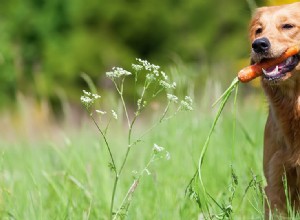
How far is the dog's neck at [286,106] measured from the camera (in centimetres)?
463

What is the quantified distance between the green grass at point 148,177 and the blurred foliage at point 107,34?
16730 millimetres

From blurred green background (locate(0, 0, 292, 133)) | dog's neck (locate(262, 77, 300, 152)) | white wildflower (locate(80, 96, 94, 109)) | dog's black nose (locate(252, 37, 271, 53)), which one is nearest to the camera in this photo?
white wildflower (locate(80, 96, 94, 109))

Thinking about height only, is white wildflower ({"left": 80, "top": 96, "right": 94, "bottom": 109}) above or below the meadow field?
below

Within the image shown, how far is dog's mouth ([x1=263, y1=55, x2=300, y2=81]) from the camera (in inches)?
175

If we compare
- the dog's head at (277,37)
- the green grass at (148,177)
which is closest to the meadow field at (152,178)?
the green grass at (148,177)

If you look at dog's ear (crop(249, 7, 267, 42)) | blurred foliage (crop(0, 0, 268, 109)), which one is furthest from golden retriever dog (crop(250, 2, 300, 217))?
blurred foliage (crop(0, 0, 268, 109))

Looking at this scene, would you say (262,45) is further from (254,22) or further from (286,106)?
(254,22)

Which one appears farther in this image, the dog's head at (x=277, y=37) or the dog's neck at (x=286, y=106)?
the dog's neck at (x=286, y=106)

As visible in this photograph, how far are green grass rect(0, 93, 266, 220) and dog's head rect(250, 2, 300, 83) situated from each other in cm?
55

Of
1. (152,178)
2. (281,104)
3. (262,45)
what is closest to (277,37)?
(262,45)

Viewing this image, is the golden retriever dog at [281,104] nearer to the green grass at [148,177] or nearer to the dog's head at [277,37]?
the dog's head at [277,37]

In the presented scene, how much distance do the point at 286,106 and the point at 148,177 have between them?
3.50 ft

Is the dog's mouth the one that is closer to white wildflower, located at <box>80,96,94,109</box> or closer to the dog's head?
the dog's head

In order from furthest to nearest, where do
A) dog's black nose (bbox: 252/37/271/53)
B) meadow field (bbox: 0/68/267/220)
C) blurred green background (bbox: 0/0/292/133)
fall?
blurred green background (bbox: 0/0/292/133) < dog's black nose (bbox: 252/37/271/53) < meadow field (bbox: 0/68/267/220)
